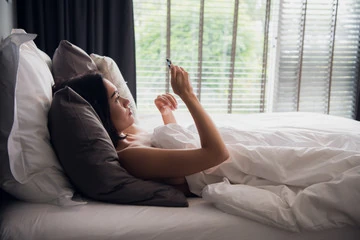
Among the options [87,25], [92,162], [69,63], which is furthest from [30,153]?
[87,25]

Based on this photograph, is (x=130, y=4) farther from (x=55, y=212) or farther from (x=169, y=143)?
(x=55, y=212)

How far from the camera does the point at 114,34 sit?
9.66ft

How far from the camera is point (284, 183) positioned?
3.50 ft

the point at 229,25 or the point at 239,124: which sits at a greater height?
the point at 229,25

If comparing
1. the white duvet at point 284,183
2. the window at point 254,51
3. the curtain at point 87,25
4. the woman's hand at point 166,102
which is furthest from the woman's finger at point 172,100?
the window at point 254,51

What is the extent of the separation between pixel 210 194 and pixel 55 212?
46cm

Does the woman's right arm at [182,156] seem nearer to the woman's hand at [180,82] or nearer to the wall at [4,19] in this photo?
the woman's hand at [180,82]

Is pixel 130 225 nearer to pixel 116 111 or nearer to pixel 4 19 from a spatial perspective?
pixel 116 111

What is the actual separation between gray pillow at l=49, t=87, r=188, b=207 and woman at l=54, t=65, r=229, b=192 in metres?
0.06

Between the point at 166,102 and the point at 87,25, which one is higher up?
the point at 87,25

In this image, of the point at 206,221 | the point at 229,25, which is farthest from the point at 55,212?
the point at 229,25

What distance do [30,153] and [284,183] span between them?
0.78m

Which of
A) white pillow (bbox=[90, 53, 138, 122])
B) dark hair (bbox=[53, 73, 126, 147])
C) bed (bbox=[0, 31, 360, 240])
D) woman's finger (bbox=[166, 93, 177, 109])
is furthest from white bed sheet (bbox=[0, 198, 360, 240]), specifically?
white pillow (bbox=[90, 53, 138, 122])

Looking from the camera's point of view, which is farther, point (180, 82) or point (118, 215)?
point (180, 82)
